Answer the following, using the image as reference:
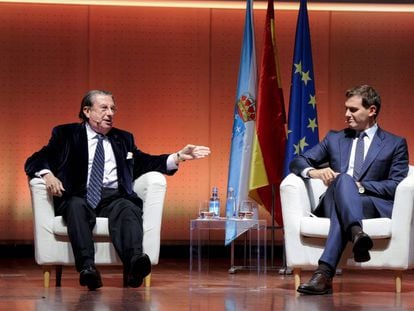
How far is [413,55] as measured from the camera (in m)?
8.12

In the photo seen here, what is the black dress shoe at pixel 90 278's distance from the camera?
16.1ft

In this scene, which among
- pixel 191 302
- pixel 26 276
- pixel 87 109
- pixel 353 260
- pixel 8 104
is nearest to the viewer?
pixel 191 302

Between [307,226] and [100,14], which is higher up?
[100,14]

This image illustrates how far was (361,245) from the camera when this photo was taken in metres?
4.68

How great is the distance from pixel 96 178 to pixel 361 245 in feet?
5.42

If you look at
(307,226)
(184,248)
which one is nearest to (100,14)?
(184,248)

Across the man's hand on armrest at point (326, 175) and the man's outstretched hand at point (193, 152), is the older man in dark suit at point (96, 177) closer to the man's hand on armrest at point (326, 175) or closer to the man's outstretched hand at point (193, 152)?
the man's outstretched hand at point (193, 152)

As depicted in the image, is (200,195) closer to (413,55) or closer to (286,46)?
(286,46)

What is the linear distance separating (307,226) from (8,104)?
12.3 feet

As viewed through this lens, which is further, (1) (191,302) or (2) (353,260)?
(2) (353,260)

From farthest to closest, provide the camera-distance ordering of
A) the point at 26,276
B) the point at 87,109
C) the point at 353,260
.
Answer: the point at 26,276 → the point at 87,109 → the point at 353,260

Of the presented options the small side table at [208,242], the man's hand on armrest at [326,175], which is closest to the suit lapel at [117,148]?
the small side table at [208,242]

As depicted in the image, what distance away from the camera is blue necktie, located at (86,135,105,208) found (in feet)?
17.5

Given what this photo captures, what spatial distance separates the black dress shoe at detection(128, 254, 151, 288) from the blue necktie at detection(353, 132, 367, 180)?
1.31 metres
